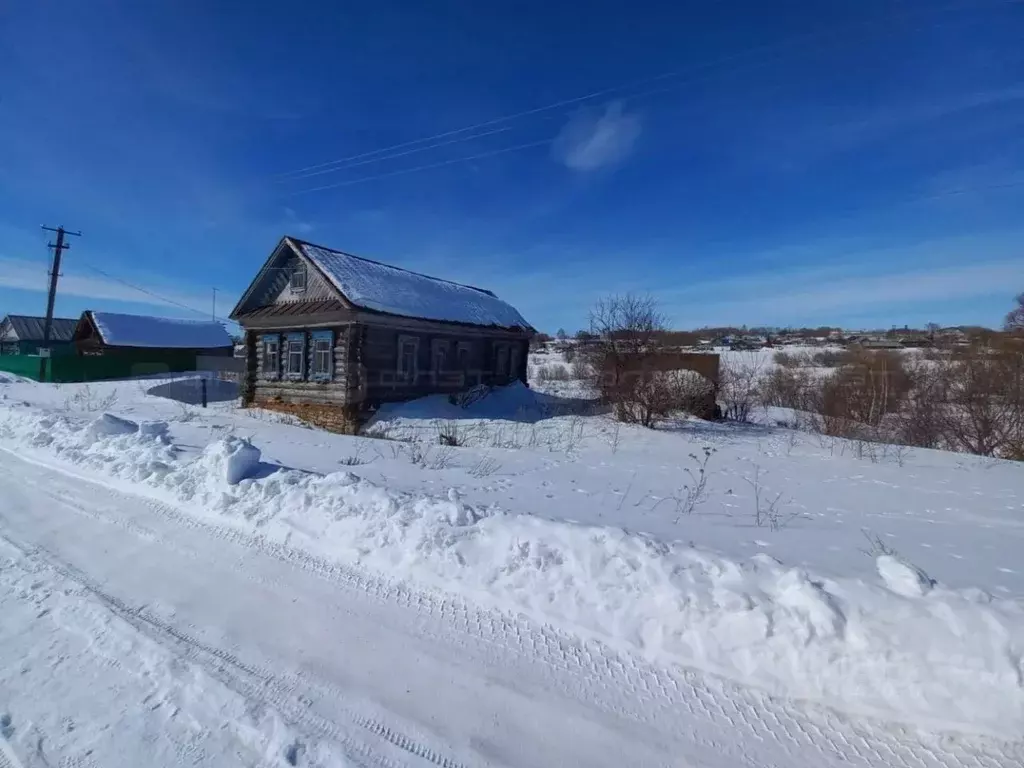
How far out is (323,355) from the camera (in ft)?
52.5

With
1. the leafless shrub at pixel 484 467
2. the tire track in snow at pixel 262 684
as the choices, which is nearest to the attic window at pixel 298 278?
the leafless shrub at pixel 484 467

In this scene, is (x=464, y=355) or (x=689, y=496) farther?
(x=464, y=355)

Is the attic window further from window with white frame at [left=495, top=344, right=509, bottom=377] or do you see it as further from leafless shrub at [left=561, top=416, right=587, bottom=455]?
leafless shrub at [left=561, top=416, right=587, bottom=455]

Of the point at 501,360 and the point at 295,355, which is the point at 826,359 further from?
the point at 295,355

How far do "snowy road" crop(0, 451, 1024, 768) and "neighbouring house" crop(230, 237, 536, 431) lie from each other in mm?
11321

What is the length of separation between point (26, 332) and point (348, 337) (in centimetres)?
5028

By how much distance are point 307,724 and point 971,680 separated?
345 cm

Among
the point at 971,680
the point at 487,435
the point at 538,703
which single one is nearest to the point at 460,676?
the point at 538,703

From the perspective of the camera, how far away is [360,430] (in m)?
14.6

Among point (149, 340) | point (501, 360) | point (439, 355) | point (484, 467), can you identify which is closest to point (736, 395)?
point (501, 360)

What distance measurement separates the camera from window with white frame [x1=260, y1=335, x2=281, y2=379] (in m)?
17.3

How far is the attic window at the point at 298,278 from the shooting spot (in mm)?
16375

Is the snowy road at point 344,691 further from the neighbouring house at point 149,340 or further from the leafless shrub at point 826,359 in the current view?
the neighbouring house at point 149,340

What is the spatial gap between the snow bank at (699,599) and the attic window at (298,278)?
40.3 ft
